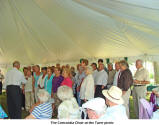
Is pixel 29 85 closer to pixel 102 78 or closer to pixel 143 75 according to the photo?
pixel 102 78

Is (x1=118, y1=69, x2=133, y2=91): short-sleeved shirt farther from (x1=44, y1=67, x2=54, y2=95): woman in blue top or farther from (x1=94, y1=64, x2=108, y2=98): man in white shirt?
(x1=44, y1=67, x2=54, y2=95): woman in blue top

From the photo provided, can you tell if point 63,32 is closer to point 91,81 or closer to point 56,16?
point 56,16

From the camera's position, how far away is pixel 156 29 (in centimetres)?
389

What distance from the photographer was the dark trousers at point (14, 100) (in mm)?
4578

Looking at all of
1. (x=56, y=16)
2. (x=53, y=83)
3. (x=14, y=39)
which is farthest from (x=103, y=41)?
(x=14, y=39)

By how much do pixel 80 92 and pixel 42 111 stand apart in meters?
1.84

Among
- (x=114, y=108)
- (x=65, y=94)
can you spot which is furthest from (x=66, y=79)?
(x=114, y=108)

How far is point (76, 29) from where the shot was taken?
6.20 meters

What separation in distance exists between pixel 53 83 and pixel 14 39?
3592 millimetres

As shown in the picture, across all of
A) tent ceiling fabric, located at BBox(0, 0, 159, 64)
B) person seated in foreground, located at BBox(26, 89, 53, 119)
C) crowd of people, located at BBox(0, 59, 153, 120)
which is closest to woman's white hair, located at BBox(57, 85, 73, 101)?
crowd of people, located at BBox(0, 59, 153, 120)

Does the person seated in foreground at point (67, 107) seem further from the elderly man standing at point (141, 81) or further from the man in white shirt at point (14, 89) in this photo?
the elderly man standing at point (141, 81)

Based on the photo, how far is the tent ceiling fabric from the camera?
370 cm

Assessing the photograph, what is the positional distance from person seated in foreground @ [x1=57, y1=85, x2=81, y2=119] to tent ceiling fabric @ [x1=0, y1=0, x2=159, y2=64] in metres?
1.85

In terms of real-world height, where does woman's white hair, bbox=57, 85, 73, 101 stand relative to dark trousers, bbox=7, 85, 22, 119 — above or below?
above
